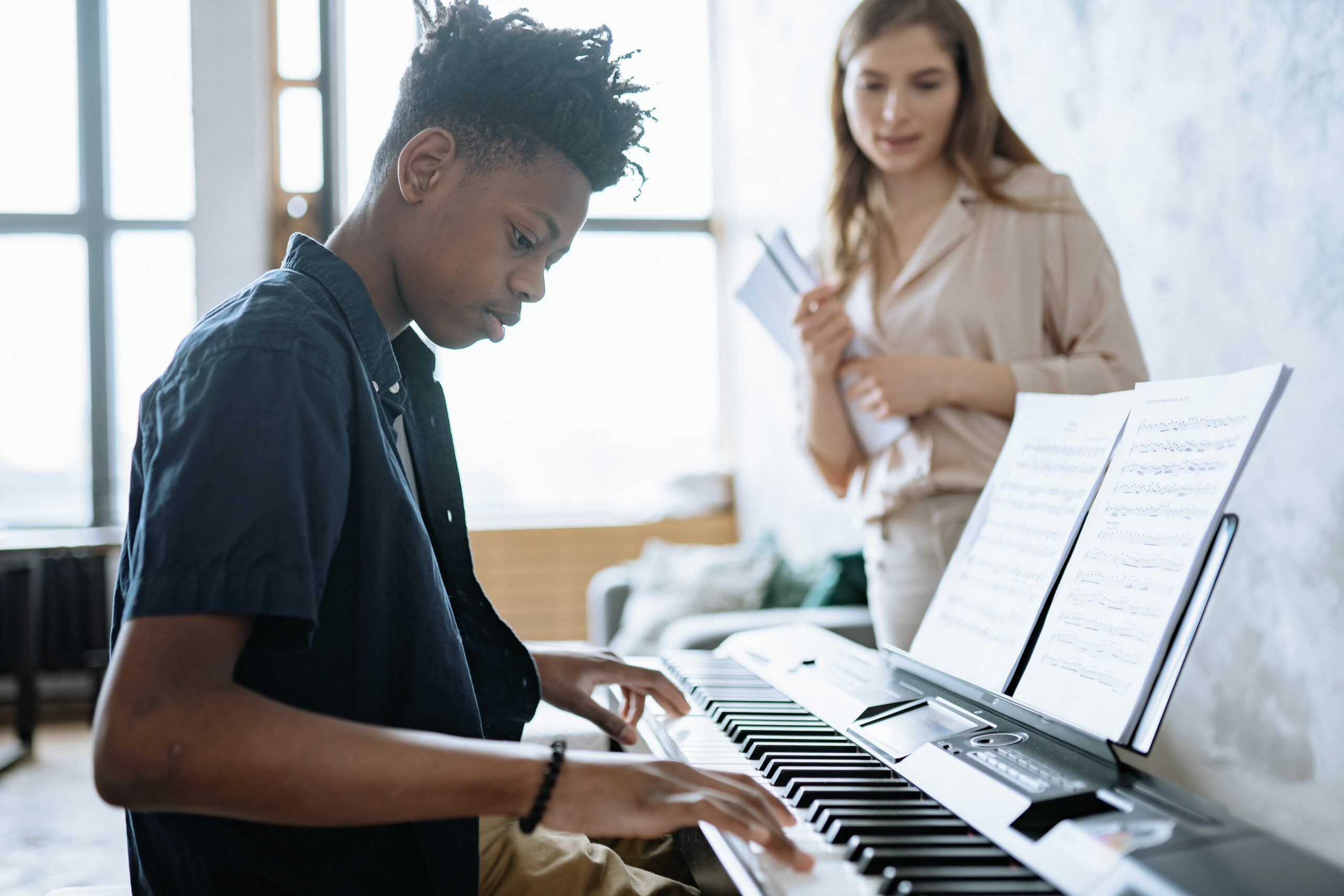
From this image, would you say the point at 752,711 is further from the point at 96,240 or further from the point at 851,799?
the point at 96,240

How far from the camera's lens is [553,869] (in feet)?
2.90

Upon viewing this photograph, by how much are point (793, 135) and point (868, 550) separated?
2.84m

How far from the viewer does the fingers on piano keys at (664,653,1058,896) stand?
2.04ft

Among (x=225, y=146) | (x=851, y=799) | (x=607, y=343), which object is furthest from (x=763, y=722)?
(x=225, y=146)

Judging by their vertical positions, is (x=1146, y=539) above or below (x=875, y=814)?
above

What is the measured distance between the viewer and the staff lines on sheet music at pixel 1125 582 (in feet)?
2.54

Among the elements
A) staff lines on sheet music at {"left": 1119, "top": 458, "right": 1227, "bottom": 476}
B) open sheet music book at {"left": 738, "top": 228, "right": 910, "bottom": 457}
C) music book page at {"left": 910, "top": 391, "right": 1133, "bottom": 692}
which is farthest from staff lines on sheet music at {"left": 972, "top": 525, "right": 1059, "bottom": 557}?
open sheet music book at {"left": 738, "top": 228, "right": 910, "bottom": 457}

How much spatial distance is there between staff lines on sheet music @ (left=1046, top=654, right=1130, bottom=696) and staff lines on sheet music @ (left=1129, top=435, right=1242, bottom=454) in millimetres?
192

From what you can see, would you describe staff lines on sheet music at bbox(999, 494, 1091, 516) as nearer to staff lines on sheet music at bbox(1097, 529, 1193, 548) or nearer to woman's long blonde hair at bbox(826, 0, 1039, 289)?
staff lines on sheet music at bbox(1097, 529, 1193, 548)

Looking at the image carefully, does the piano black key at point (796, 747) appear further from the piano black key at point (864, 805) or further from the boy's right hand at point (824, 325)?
the boy's right hand at point (824, 325)

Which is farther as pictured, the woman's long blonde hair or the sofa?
the sofa

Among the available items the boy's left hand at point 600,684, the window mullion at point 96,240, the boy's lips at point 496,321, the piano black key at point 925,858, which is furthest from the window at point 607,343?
the piano black key at point 925,858

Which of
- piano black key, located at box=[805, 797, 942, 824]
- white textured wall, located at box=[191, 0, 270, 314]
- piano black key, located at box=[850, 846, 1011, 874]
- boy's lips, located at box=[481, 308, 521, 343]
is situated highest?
white textured wall, located at box=[191, 0, 270, 314]

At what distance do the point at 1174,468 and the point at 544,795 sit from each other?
57 centimetres
